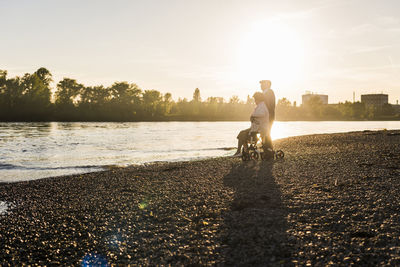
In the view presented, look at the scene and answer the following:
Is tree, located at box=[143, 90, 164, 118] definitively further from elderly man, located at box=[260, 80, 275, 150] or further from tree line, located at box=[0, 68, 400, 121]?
elderly man, located at box=[260, 80, 275, 150]

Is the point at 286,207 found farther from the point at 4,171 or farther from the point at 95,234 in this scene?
the point at 4,171

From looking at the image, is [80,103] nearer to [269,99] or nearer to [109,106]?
[109,106]

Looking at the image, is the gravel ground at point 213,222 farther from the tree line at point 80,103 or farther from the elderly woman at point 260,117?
the tree line at point 80,103

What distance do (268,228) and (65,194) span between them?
6796mm

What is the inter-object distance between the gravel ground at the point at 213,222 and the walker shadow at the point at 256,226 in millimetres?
18

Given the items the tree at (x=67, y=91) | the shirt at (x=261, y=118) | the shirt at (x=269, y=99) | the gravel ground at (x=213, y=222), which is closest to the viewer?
the gravel ground at (x=213, y=222)

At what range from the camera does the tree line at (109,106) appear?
4582 inches

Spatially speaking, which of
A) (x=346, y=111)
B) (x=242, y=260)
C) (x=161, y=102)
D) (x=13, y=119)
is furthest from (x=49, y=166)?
(x=346, y=111)

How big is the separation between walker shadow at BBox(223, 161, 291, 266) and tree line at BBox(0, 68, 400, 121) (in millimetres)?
124994

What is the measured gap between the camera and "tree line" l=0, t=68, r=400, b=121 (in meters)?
116

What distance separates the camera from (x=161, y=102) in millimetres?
146500

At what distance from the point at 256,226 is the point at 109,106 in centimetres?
13673

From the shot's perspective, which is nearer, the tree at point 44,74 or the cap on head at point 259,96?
the cap on head at point 259,96

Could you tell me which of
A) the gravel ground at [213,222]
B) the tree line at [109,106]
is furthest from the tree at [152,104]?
the gravel ground at [213,222]
